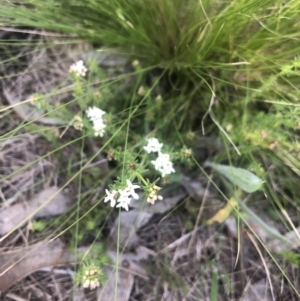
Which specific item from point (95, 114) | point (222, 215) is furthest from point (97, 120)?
point (222, 215)

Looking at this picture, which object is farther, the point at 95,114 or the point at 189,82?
the point at 189,82

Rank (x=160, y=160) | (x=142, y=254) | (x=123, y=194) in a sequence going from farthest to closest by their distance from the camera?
1. (x=142, y=254)
2. (x=160, y=160)
3. (x=123, y=194)

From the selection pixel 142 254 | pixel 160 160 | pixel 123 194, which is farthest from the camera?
pixel 142 254

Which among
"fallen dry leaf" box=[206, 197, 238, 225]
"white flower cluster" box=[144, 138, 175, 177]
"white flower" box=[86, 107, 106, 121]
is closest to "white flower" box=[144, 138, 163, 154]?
"white flower cluster" box=[144, 138, 175, 177]

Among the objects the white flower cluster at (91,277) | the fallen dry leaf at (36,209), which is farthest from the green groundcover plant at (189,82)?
the fallen dry leaf at (36,209)

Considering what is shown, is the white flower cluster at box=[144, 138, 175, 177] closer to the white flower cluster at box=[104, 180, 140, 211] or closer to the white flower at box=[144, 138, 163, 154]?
the white flower at box=[144, 138, 163, 154]

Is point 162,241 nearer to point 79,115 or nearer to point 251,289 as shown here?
point 251,289

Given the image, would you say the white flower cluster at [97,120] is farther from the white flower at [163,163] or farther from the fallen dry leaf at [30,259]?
the fallen dry leaf at [30,259]

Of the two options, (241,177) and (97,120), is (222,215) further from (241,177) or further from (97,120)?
(97,120)
